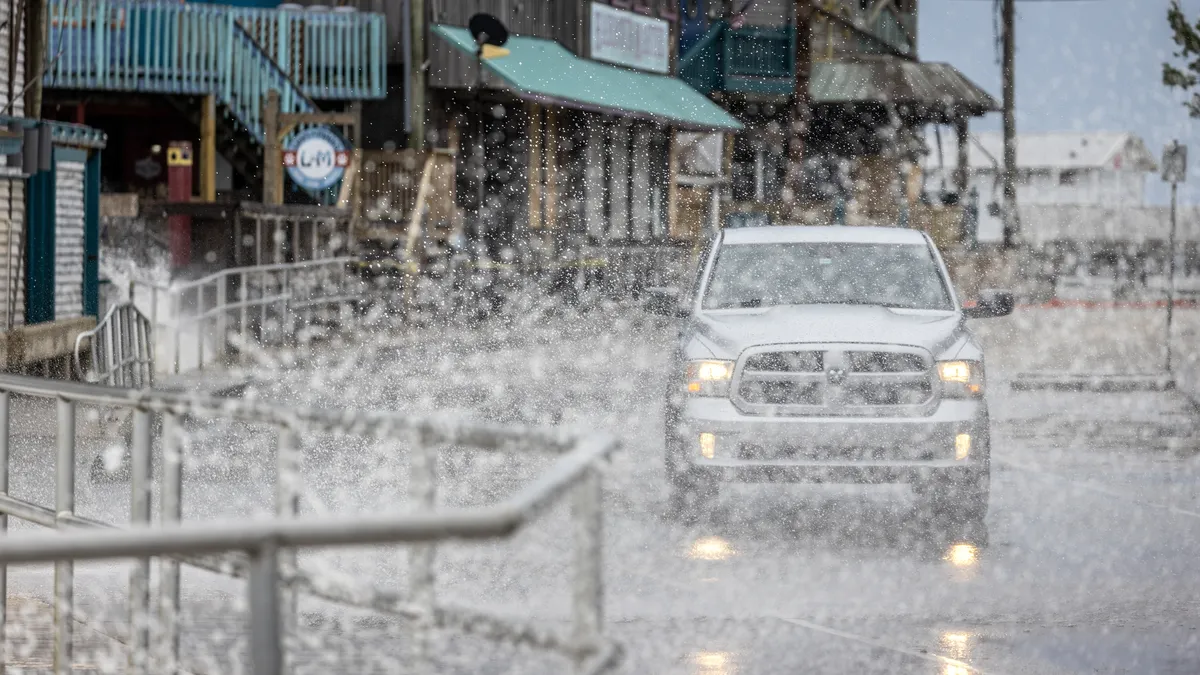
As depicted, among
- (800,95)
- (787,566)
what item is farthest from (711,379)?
(800,95)

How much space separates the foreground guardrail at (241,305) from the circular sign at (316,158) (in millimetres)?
1787

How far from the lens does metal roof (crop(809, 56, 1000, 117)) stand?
48031mm

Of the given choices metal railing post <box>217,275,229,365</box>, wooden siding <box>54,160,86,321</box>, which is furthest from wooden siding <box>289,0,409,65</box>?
metal railing post <box>217,275,229,365</box>

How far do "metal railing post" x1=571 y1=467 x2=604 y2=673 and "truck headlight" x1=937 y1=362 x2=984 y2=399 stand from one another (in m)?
7.54

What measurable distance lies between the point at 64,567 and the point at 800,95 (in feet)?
129

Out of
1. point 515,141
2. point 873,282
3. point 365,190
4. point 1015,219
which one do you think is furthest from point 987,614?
point 1015,219

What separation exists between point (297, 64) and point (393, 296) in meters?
6.39

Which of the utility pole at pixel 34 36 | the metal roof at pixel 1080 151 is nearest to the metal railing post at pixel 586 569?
the utility pole at pixel 34 36

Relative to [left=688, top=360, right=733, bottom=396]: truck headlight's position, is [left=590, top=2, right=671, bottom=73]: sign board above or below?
above

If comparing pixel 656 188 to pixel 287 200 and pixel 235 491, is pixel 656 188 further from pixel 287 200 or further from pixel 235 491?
pixel 235 491

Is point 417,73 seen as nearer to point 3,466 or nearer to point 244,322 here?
point 244,322

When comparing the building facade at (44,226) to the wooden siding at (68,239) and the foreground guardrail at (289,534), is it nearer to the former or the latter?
the wooden siding at (68,239)

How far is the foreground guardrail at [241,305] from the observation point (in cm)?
2125

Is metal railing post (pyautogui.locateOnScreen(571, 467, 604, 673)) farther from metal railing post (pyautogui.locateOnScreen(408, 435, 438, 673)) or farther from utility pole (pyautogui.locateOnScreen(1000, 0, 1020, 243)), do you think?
utility pole (pyautogui.locateOnScreen(1000, 0, 1020, 243))
